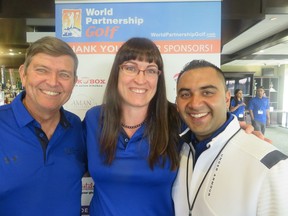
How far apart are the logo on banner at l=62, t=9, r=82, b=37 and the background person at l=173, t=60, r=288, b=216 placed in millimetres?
1249

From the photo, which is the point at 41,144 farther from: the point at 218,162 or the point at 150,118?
the point at 218,162

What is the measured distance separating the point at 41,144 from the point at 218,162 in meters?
0.86

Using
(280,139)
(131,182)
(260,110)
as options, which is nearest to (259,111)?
(260,110)

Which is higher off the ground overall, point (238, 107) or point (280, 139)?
point (238, 107)

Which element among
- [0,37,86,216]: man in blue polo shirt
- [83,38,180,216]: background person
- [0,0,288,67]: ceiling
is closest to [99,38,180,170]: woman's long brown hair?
[83,38,180,216]: background person

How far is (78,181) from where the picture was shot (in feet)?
4.83

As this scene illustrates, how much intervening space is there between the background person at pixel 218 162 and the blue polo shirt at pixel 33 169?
0.60 meters

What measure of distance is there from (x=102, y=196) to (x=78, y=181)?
0.16 m

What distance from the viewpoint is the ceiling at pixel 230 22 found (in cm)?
289

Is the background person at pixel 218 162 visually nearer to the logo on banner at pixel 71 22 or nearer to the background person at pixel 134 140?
the background person at pixel 134 140

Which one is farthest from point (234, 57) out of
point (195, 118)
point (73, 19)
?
point (195, 118)

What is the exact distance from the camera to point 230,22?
3.63 m

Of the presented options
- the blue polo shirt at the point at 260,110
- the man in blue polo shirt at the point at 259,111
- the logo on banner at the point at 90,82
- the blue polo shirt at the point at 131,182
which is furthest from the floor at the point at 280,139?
the blue polo shirt at the point at 131,182

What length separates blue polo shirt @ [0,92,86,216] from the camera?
123 cm
